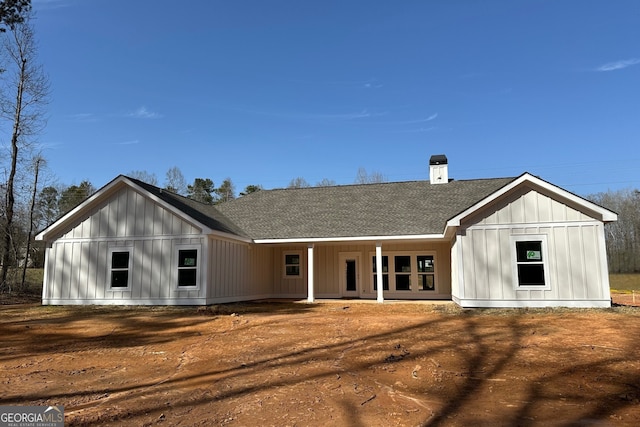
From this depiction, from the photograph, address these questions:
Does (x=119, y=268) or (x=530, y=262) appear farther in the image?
(x=119, y=268)

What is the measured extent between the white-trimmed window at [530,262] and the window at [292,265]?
371 inches

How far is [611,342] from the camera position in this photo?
27.0 feet

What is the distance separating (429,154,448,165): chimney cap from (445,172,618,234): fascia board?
25.4 feet

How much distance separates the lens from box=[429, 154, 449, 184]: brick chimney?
21.0 m

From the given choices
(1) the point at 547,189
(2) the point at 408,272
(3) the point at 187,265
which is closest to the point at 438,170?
(2) the point at 408,272

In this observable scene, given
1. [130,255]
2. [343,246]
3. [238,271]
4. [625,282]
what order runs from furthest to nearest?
1. [625,282]
2. [343,246]
3. [238,271]
4. [130,255]

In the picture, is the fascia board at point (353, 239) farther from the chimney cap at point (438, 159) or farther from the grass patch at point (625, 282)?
the grass patch at point (625, 282)

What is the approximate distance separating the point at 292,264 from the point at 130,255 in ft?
22.7

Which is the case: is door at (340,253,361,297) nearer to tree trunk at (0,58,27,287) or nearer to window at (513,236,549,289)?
window at (513,236,549,289)

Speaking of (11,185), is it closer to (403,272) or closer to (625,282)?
(403,272)

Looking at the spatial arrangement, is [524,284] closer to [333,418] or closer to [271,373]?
[271,373]

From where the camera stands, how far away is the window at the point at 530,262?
13.0 m

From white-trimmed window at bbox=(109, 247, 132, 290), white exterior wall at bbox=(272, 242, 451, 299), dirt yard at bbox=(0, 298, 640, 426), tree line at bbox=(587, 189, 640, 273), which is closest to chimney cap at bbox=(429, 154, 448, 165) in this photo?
white exterior wall at bbox=(272, 242, 451, 299)

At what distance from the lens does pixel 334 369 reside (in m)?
6.70
